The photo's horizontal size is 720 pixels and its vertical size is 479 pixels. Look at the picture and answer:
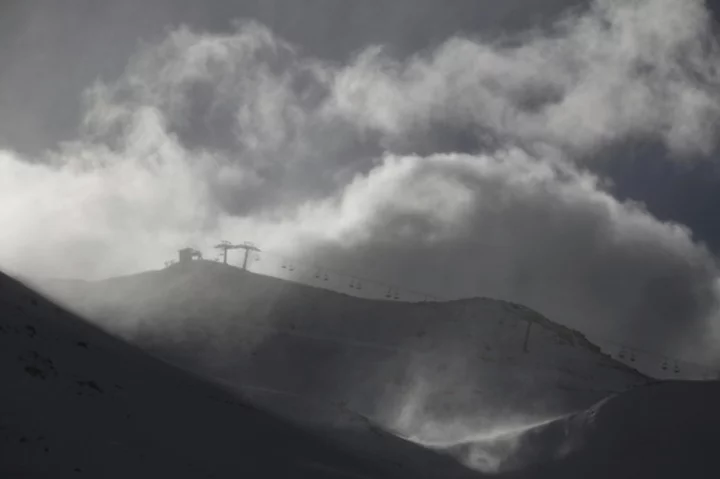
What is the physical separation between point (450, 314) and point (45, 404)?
7565 centimetres

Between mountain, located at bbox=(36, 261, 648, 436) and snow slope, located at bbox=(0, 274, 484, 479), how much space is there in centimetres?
2952

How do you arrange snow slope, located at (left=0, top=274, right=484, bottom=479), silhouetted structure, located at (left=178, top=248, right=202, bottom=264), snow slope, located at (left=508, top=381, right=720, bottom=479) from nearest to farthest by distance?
snow slope, located at (left=0, top=274, right=484, bottom=479), snow slope, located at (left=508, top=381, right=720, bottom=479), silhouetted structure, located at (left=178, top=248, right=202, bottom=264)

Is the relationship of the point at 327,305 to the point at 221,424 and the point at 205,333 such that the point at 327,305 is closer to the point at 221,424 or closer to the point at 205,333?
the point at 205,333

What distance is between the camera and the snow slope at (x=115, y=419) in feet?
57.8

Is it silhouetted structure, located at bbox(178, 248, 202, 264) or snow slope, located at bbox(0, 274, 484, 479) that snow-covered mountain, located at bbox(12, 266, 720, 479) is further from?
silhouetted structure, located at bbox(178, 248, 202, 264)

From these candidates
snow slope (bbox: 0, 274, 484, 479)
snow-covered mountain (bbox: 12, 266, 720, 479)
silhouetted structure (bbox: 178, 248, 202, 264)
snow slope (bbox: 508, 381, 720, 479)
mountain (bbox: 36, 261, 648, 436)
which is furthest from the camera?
silhouetted structure (bbox: 178, 248, 202, 264)

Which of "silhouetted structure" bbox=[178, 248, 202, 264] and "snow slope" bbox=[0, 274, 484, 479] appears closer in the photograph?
"snow slope" bbox=[0, 274, 484, 479]

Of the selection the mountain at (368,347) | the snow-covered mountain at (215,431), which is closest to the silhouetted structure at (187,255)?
the mountain at (368,347)

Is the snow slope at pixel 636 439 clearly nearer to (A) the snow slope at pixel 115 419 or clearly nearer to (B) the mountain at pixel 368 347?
(A) the snow slope at pixel 115 419

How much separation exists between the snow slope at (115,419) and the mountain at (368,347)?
29.5 m

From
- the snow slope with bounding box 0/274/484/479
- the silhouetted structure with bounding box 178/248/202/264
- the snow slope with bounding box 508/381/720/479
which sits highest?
the silhouetted structure with bounding box 178/248/202/264

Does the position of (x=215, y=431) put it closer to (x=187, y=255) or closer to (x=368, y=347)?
(x=368, y=347)

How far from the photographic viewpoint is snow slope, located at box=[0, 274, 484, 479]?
1761 cm

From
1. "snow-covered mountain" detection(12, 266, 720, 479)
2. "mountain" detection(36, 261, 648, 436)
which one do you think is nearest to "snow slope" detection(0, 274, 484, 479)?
"snow-covered mountain" detection(12, 266, 720, 479)
